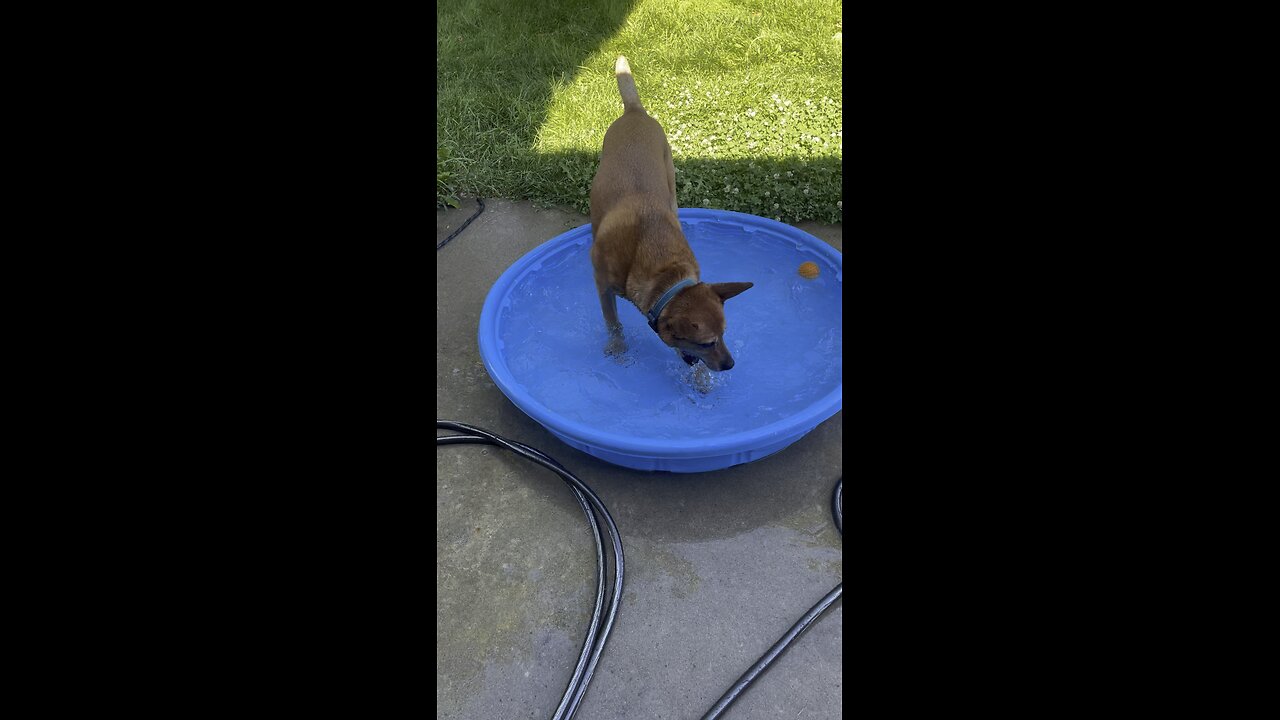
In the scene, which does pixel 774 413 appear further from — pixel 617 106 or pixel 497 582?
pixel 617 106

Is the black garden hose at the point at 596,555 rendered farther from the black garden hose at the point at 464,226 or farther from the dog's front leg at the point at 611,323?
the black garden hose at the point at 464,226

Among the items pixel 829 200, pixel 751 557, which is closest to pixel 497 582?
pixel 751 557

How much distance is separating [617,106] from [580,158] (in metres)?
0.88

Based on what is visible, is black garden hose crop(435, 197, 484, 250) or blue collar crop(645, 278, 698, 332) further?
black garden hose crop(435, 197, 484, 250)

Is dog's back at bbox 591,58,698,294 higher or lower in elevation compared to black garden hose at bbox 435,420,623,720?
higher

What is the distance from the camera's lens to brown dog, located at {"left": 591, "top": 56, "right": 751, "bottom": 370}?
3631 millimetres

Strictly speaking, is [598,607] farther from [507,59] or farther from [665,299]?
[507,59]

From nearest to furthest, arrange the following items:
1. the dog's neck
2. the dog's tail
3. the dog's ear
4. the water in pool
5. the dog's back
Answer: the dog's ear < the dog's neck < the dog's back < the water in pool < the dog's tail

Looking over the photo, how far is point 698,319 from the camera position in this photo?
358 cm

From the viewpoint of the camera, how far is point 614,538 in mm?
3373

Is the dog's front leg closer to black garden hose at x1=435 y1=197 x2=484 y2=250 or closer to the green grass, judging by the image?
black garden hose at x1=435 y1=197 x2=484 y2=250

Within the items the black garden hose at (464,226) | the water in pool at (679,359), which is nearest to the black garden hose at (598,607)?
the water in pool at (679,359)

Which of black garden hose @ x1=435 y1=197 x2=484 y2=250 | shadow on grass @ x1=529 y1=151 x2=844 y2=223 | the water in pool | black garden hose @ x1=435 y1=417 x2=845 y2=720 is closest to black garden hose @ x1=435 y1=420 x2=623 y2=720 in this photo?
black garden hose @ x1=435 y1=417 x2=845 y2=720

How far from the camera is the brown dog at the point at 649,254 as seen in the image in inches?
143
